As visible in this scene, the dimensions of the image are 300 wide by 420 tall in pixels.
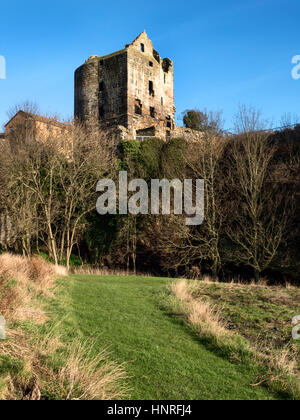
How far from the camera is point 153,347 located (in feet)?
23.6

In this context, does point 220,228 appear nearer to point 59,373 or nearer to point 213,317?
point 213,317

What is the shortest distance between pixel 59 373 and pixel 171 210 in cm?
2068

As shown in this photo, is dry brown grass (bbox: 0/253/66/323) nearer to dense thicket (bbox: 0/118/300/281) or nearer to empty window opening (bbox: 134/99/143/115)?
dense thicket (bbox: 0/118/300/281)

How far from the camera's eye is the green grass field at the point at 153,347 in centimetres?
559

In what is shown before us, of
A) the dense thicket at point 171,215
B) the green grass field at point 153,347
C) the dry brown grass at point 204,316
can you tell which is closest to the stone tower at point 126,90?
the dense thicket at point 171,215

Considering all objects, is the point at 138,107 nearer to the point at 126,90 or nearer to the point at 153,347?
the point at 126,90

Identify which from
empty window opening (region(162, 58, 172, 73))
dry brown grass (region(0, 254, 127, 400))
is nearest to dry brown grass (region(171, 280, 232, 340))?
dry brown grass (region(0, 254, 127, 400))

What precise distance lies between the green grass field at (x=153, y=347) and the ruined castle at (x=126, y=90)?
92.3ft

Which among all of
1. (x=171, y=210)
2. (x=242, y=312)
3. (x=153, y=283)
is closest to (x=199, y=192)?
(x=171, y=210)

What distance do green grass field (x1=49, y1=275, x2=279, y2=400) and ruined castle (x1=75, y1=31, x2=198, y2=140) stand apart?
28.1 meters

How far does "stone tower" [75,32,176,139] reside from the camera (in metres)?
39.1

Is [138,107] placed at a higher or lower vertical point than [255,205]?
higher

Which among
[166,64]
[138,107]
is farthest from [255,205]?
[166,64]

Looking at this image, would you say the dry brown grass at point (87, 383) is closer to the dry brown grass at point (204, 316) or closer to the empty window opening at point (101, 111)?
the dry brown grass at point (204, 316)
